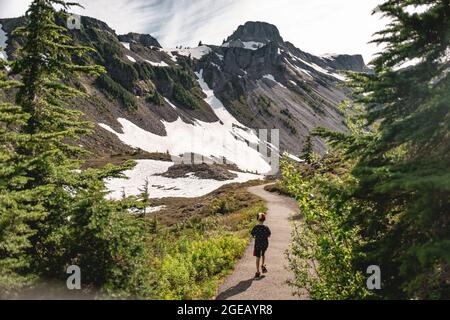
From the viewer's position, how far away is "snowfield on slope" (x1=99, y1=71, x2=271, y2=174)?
106 m

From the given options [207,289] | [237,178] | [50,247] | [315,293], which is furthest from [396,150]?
[237,178]

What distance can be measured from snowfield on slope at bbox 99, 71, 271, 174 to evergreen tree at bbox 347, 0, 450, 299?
3643 inches

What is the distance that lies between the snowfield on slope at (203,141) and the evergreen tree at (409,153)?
92522mm

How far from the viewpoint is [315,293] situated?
31.3 ft

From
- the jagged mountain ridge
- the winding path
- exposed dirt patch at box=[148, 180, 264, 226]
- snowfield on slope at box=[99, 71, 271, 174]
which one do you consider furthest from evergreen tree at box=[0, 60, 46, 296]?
snowfield on slope at box=[99, 71, 271, 174]

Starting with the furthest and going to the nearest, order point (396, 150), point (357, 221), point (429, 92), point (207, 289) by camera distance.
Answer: point (207, 289) < point (396, 150) < point (357, 221) < point (429, 92)

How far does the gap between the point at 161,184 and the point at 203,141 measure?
2359 inches

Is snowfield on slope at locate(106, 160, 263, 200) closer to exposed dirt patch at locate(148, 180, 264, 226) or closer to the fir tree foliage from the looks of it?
exposed dirt patch at locate(148, 180, 264, 226)

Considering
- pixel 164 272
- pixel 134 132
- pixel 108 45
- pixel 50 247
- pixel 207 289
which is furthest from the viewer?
pixel 108 45

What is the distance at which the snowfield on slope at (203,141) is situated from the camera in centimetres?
10575

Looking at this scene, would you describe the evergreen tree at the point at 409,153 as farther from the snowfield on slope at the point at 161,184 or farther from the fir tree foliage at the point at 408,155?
the snowfield on slope at the point at 161,184

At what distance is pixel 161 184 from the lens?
62250 mm

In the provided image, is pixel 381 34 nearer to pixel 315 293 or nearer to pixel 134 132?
pixel 315 293

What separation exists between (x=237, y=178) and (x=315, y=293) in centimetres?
6157
